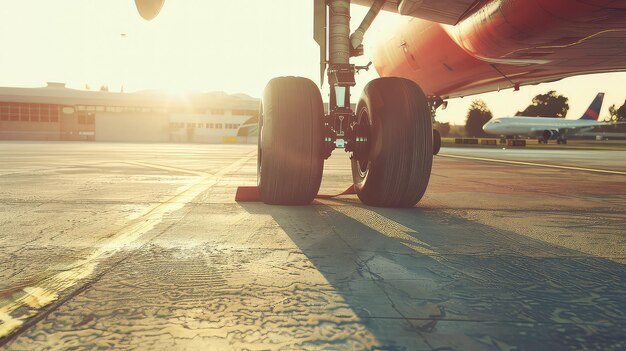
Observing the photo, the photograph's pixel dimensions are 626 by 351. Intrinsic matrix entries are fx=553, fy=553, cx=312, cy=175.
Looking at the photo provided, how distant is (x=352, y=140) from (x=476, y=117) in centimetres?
11215

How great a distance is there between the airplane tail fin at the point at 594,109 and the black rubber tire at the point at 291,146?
65438 millimetres

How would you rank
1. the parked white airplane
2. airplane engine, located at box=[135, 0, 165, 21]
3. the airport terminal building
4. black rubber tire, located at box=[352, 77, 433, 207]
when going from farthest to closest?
the airport terminal building → the parked white airplane → black rubber tire, located at box=[352, 77, 433, 207] → airplane engine, located at box=[135, 0, 165, 21]

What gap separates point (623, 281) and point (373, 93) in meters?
3.16

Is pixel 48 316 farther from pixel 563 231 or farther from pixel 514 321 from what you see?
pixel 563 231

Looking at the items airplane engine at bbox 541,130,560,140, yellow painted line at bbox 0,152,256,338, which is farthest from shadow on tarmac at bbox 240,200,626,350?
airplane engine at bbox 541,130,560,140

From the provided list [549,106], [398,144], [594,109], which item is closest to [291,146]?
[398,144]

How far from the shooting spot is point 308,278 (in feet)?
8.29

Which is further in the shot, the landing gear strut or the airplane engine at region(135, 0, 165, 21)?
the landing gear strut

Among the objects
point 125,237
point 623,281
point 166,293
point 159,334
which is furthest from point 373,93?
point 159,334

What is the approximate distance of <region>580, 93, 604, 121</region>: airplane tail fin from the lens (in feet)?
204

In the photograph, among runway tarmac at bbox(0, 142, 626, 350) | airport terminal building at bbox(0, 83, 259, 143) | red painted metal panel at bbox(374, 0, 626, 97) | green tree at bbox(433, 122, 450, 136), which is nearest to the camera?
runway tarmac at bbox(0, 142, 626, 350)

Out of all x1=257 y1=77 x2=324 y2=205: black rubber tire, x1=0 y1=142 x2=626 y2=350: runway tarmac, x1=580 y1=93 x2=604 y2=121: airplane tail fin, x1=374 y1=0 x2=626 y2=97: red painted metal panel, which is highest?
x1=580 y1=93 x2=604 y2=121: airplane tail fin

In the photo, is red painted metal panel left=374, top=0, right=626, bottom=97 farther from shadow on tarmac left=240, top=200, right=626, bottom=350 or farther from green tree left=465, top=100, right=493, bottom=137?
green tree left=465, top=100, right=493, bottom=137

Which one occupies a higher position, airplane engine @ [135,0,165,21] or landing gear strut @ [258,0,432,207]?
airplane engine @ [135,0,165,21]
